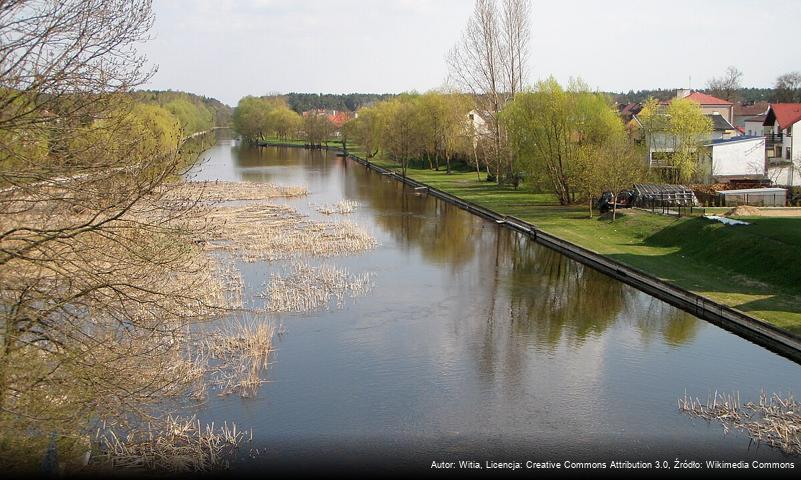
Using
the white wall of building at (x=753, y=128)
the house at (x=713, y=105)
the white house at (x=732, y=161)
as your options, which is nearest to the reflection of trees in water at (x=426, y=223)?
the white house at (x=732, y=161)

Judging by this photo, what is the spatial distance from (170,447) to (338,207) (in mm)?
28052

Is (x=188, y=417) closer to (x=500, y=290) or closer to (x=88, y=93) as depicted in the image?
(x=88, y=93)

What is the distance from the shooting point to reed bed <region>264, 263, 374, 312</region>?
1933 centimetres

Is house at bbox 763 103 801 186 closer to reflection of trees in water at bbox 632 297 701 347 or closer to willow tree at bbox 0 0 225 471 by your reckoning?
reflection of trees in water at bbox 632 297 701 347

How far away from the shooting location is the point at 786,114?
1794 inches

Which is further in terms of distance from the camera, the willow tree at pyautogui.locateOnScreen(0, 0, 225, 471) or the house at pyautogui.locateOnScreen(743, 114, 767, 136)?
the house at pyautogui.locateOnScreen(743, 114, 767, 136)

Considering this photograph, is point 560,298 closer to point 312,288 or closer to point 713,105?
point 312,288

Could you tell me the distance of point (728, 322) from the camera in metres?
17.4

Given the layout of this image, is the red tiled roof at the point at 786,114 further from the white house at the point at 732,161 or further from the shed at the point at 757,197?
the shed at the point at 757,197

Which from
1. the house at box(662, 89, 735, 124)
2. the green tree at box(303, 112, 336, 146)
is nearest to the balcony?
the house at box(662, 89, 735, 124)

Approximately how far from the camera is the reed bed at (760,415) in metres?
11.6

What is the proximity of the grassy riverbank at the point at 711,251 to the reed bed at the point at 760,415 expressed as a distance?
12.3ft

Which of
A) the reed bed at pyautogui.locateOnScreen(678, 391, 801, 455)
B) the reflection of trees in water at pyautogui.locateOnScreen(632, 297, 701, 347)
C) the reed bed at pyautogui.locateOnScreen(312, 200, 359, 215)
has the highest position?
the reed bed at pyautogui.locateOnScreen(312, 200, 359, 215)

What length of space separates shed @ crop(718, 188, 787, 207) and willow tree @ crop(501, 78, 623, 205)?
6.89m
